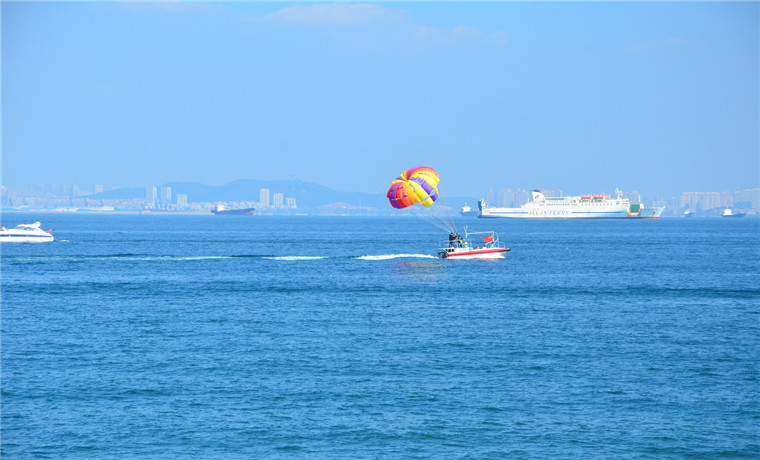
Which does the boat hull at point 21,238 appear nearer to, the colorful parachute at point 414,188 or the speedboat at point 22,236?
the speedboat at point 22,236

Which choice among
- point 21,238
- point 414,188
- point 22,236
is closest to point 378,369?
point 414,188

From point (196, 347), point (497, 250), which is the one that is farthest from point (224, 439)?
point (497, 250)

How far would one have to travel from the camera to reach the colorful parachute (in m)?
87.6

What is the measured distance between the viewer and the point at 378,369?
40.2 m

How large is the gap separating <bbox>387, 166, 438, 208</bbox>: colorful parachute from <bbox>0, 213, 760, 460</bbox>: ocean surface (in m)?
12.2

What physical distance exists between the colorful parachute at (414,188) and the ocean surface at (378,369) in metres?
12.2

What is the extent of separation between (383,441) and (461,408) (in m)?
4.65

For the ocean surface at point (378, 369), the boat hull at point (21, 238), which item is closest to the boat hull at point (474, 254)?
the ocean surface at point (378, 369)

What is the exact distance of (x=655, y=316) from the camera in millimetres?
57219

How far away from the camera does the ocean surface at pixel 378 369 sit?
99.8ft

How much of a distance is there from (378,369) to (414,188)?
4876 cm

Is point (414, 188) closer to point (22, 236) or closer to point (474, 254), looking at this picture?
point (474, 254)

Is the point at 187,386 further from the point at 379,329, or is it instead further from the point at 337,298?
the point at 337,298

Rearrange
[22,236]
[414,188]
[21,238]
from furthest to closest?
1. [22,236]
2. [21,238]
3. [414,188]
